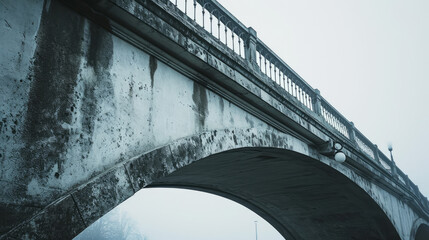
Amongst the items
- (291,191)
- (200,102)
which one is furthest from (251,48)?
(291,191)

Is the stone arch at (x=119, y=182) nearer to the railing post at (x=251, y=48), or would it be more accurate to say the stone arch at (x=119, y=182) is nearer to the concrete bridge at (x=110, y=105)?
the concrete bridge at (x=110, y=105)

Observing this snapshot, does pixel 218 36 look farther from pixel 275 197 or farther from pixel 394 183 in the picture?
pixel 394 183

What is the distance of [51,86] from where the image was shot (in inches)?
87.0

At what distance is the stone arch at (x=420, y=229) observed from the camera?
13.3m

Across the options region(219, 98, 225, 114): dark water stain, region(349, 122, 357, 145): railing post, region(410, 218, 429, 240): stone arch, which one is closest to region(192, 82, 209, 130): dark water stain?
region(219, 98, 225, 114): dark water stain

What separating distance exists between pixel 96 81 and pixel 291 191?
7.45 m

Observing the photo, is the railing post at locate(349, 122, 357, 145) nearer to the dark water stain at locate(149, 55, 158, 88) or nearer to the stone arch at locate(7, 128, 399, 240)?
the stone arch at locate(7, 128, 399, 240)

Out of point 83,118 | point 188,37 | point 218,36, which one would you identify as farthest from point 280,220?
point 83,118

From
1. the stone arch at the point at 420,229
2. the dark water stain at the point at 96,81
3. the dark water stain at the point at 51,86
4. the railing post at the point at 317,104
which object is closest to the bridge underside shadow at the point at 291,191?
the railing post at the point at 317,104

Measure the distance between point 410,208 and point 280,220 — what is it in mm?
6292

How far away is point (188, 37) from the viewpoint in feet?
10.9

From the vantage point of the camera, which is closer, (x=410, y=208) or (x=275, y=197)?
(x=275, y=197)

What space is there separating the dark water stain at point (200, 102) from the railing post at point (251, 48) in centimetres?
153

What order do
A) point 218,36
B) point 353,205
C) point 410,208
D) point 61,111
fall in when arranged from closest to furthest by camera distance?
point 61,111 → point 218,36 → point 353,205 → point 410,208
